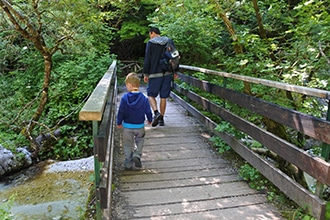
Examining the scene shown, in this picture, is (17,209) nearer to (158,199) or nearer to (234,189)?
(158,199)

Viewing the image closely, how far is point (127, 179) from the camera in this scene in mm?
3498

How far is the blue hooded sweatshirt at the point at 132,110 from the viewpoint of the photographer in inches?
136

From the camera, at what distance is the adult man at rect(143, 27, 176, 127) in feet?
16.1

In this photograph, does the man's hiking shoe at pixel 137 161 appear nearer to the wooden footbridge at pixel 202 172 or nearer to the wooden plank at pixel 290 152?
the wooden footbridge at pixel 202 172

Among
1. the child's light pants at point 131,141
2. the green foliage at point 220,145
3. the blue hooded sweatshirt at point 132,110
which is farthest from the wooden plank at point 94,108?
the green foliage at point 220,145

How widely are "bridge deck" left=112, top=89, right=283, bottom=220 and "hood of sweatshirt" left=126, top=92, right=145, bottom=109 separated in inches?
35.0

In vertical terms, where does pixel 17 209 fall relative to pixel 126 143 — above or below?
below

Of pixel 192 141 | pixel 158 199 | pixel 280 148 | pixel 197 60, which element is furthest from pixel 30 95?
pixel 280 148

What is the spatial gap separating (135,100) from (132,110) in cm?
13

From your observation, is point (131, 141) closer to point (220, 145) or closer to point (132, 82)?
point (132, 82)

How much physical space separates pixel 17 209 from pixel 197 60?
20.2 feet

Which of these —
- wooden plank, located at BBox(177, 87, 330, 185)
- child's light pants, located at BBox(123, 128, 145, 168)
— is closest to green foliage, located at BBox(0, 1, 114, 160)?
child's light pants, located at BBox(123, 128, 145, 168)

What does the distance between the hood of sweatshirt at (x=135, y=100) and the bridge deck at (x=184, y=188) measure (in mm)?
889

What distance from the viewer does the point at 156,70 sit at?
16.5 feet
